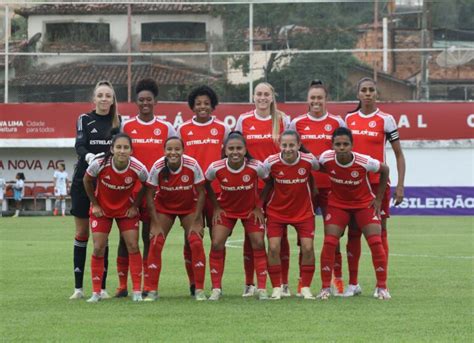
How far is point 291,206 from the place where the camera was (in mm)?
11172

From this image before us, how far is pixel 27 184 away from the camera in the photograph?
38469mm

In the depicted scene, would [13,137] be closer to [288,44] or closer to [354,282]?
[288,44]

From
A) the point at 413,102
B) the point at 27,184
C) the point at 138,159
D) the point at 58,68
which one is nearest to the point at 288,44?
the point at 413,102

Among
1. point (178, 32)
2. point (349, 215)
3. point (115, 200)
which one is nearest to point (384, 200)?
point (349, 215)

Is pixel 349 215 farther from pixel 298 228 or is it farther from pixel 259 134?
pixel 259 134

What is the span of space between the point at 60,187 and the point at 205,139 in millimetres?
25737

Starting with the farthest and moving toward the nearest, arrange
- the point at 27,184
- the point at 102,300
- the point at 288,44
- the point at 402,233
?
the point at 27,184
the point at 288,44
the point at 402,233
the point at 102,300

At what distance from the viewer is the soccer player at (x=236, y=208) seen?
11.0 metres

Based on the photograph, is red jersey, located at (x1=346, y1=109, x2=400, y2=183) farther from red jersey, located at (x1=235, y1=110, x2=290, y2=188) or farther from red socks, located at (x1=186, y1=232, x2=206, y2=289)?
red socks, located at (x1=186, y1=232, x2=206, y2=289)

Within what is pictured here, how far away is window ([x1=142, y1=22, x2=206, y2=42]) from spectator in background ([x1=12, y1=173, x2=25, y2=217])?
626 centimetres

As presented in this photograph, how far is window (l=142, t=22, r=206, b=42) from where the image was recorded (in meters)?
36.3

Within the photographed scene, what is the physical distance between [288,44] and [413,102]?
4.49 metres

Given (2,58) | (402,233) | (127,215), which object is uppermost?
(2,58)

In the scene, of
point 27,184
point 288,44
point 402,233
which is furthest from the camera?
point 27,184
